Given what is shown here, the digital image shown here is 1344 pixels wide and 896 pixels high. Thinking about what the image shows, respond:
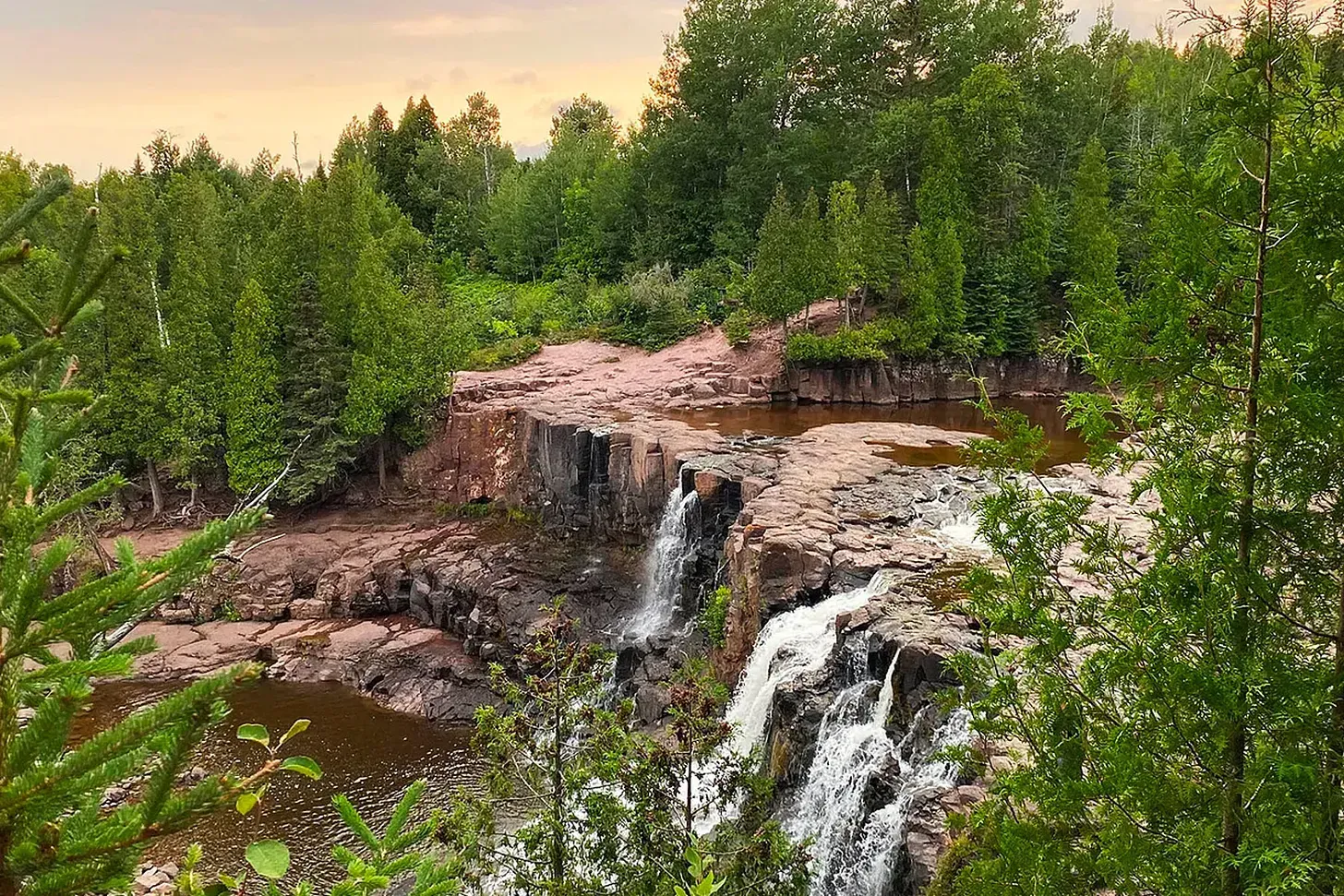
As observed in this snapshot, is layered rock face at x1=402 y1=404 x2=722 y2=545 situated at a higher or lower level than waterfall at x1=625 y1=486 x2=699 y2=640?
higher

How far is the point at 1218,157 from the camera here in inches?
167

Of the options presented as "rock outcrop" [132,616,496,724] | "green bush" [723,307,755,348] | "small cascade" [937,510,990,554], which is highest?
"green bush" [723,307,755,348]

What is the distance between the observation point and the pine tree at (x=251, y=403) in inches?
869

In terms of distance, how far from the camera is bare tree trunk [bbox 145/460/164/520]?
899 inches

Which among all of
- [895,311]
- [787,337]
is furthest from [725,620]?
[895,311]

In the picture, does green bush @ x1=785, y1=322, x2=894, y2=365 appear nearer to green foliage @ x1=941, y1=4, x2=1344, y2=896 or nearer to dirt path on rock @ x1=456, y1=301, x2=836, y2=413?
dirt path on rock @ x1=456, y1=301, x2=836, y2=413

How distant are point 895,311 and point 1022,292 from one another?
434 centimetres

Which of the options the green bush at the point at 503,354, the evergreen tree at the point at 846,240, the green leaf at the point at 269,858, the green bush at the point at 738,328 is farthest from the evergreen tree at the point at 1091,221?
the green leaf at the point at 269,858

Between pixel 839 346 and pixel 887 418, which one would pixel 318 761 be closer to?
pixel 887 418

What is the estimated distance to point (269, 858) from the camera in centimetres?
228

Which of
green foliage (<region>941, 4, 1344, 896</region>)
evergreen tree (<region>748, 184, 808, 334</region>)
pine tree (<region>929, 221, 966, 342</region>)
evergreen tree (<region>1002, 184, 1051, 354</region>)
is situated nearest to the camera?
green foliage (<region>941, 4, 1344, 896</region>)

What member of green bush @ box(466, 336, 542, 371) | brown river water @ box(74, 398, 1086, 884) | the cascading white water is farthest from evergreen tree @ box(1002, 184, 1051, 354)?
the cascading white water

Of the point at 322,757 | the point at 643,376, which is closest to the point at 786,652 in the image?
the point at 322,757

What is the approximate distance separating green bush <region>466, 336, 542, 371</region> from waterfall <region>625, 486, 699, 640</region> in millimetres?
12601
